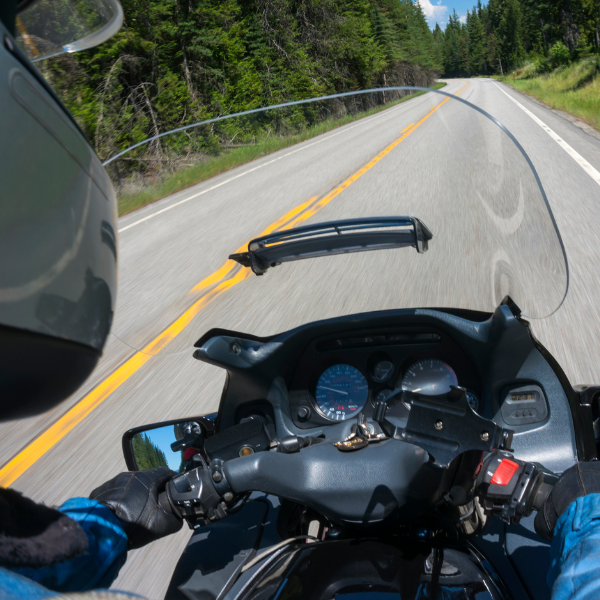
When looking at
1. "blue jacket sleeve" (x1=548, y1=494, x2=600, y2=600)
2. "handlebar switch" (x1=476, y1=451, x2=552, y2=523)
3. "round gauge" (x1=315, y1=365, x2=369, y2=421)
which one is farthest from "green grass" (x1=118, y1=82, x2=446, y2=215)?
"blue jacket sleeve" (x1=548, y1=494, x2=600, y2=600)

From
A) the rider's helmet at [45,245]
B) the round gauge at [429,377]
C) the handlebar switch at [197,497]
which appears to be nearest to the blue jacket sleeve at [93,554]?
the handlebar switch at [197,497]

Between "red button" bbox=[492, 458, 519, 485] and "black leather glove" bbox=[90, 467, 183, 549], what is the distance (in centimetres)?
88

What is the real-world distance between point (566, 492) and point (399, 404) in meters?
0.40

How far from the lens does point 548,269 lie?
168 cm

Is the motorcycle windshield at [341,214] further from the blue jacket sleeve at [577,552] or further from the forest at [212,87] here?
the blue jacket sleeve at [577,552]

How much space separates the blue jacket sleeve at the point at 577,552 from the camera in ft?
3.11

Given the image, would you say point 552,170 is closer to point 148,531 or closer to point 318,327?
point 318,327

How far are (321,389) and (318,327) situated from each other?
1.06 ft

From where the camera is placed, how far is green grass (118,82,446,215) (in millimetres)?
1834

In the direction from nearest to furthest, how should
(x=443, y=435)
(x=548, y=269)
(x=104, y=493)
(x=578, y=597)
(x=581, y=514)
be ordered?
(x=578, y=597) < (x=581, y=514) < (x=443, y=435) < (x=104, y=493) < (x=548, y=269)

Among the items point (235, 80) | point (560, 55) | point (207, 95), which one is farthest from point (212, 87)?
point (560, 55)

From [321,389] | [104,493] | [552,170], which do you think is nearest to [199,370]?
[321,389]

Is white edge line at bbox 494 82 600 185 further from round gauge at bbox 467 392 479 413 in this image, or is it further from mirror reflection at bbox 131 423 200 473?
mirror reflection at bbox 131 423 200 473

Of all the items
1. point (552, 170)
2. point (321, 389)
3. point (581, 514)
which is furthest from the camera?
point (552, 170)
